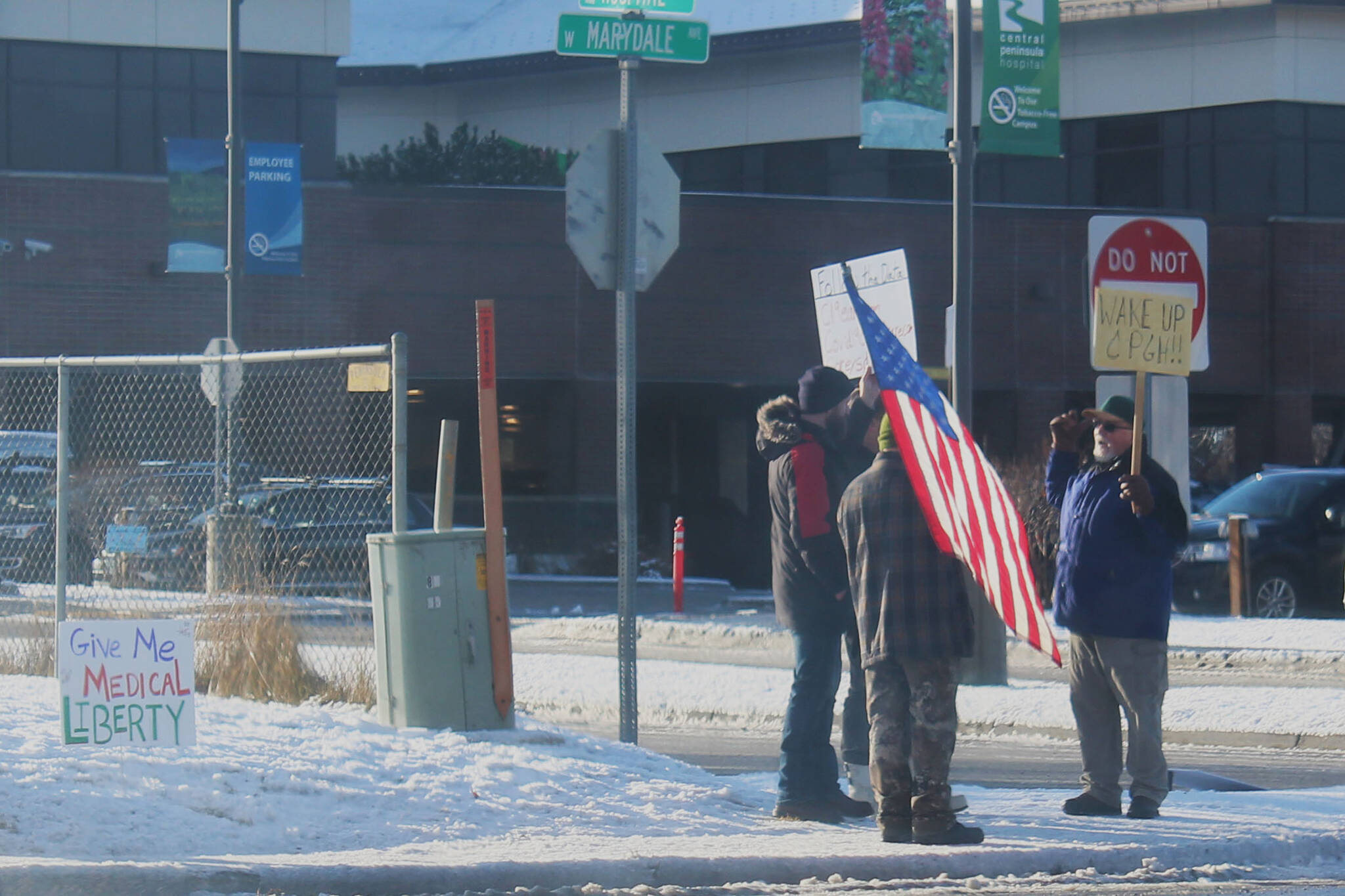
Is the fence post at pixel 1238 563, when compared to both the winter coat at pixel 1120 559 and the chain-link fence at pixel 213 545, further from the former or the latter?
the winter coat at pixel 1120 559

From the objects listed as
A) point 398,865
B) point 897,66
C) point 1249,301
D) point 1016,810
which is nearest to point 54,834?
point 398,865

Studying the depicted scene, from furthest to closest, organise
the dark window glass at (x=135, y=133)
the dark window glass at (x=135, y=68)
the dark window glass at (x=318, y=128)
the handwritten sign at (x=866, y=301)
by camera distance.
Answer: the dark window glass at (x=318, y=128)
the dark window glass at (x=135, y=68)
the dark window glass at (x=135, y=133)
the handwritten sign at (x=866, y=301)

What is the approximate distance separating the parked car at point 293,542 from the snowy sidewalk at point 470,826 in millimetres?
2108

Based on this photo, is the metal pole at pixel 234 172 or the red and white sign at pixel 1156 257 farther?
the metal pole at pixel 234 172

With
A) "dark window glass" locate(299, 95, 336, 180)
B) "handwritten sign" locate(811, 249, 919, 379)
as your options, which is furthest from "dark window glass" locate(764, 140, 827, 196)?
Result: "handwritten sign" locate(811, 249, 919, 379)

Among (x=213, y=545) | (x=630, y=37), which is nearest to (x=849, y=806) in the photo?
(x=630, y=37)

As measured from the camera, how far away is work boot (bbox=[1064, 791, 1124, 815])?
24.1 ft

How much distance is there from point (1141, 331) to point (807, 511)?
1805 mm

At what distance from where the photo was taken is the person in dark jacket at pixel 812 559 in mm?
7059

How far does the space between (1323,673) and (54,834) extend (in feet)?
32.5

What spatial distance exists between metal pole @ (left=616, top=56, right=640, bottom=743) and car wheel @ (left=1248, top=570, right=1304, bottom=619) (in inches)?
434

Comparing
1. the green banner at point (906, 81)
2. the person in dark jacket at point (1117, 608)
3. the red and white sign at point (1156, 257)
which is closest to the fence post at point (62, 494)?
the person in dark jacket at point (1117, 608)

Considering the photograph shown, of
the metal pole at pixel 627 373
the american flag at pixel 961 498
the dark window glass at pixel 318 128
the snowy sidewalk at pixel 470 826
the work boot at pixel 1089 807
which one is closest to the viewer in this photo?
the snowy sidewalk at pixel 470 826

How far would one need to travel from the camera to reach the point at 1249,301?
3031cm
